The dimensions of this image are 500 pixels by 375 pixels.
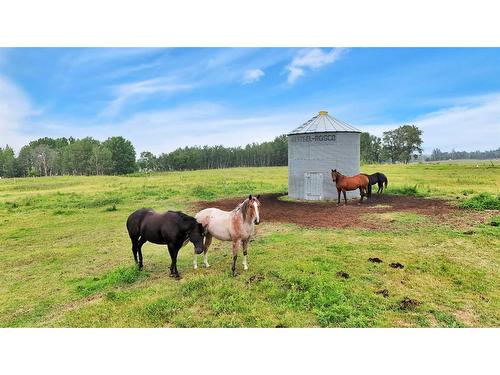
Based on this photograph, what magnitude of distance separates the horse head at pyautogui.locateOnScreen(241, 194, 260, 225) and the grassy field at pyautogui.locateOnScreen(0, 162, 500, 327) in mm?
1232

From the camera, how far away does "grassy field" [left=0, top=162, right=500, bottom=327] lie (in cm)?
509

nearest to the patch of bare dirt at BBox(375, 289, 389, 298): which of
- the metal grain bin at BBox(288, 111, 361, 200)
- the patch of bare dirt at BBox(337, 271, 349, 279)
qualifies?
the patch of bare dirt at BBox(337, 271, 349, 279)

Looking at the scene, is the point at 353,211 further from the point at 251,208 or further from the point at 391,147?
the point at 391,147

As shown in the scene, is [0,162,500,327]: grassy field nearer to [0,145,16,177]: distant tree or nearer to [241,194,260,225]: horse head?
[241,194,260,225]: horse head

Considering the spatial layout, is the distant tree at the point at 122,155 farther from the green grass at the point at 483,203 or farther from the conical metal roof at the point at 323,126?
the green grass at the point at 483,203

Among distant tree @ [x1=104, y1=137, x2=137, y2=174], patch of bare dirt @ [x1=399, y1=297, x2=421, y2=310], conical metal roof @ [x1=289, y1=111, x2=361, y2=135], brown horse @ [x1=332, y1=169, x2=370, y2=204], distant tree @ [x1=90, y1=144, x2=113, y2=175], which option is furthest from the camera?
distant tree @ [x1=90, y1=144, x2=113, y2=175]

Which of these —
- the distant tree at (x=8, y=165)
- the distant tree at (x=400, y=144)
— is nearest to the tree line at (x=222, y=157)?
the distant tree at (x=8, y=165)

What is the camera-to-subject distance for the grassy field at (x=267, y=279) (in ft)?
16.7

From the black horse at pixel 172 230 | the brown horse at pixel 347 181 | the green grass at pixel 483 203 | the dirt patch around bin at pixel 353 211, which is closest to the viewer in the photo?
the black horse at pixel 172 230

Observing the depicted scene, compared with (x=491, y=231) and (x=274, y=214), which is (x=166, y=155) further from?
(x=491, y=231)

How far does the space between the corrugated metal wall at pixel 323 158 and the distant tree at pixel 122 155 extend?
8952 mm

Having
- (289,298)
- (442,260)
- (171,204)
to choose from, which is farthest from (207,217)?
(171,204)

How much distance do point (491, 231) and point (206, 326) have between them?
30.0 ft

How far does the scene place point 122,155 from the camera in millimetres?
19500
